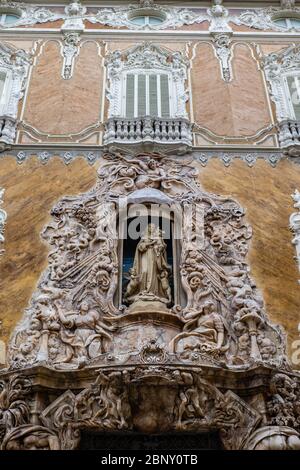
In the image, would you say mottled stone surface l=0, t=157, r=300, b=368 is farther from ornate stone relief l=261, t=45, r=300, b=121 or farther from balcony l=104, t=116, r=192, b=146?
ornate stone relief l=261, t=45, r=300, b=121

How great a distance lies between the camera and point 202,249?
10438 mm

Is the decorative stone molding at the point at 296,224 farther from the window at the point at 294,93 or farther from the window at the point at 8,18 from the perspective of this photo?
the window at the point at 8,18

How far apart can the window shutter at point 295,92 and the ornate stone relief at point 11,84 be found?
6.55 meters

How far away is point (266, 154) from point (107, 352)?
19.6ft

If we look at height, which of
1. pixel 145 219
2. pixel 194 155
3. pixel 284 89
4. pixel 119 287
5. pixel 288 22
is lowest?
pixel 119 287

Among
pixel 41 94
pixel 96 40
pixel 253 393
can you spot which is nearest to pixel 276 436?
pixel 253 393

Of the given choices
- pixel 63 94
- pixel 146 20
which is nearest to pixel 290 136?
pixel 63 94

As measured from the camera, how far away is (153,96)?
45.7 ft

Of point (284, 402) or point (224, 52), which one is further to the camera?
point (224, 52)

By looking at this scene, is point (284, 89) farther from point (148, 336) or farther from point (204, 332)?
point (148, 336)

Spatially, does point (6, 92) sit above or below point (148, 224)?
above

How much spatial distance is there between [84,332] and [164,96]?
699cm

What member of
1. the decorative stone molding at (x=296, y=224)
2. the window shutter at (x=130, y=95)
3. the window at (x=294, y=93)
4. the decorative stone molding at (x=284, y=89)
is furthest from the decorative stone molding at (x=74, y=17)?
the decorative stone molding at (x=296, y=224)

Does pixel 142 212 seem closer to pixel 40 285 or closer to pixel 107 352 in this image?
pixel 40 285
